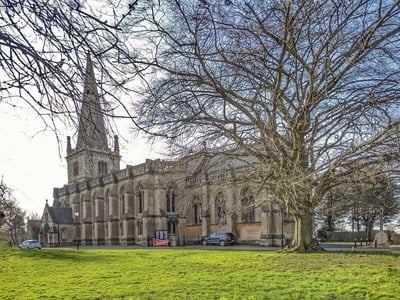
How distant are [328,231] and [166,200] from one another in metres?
20.6

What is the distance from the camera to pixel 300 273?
33.1ft

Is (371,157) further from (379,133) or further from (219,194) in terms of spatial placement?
(219,194)

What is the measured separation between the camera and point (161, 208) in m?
47.3

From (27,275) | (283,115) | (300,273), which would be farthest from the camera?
(283,115)

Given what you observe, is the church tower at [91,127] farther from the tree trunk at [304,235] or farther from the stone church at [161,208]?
the tree trunk at [304,235]

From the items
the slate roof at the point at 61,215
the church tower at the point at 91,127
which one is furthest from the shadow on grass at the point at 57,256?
the slate roof at the point at 61,215

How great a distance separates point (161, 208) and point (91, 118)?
44.0 meters

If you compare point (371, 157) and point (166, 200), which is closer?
point (371, 157)

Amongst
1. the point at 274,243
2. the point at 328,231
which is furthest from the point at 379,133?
the point at 328,231

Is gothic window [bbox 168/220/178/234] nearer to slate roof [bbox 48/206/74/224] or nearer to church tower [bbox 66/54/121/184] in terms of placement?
slate roof [bbox 48/206/74/224]

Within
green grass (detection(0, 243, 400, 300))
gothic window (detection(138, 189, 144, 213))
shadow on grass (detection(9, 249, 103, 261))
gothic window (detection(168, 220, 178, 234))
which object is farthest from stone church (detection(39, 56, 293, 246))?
green grass (detection(0, 243, 400, 300))

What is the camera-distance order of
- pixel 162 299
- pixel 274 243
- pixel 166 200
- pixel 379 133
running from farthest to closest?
pixel 166 200, pixel 274 243, pixel 379 133, pixel 162 299

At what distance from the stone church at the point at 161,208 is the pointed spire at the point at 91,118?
12223 mm

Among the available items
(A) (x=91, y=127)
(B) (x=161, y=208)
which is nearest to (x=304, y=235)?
(A) (x=91, y=127)
